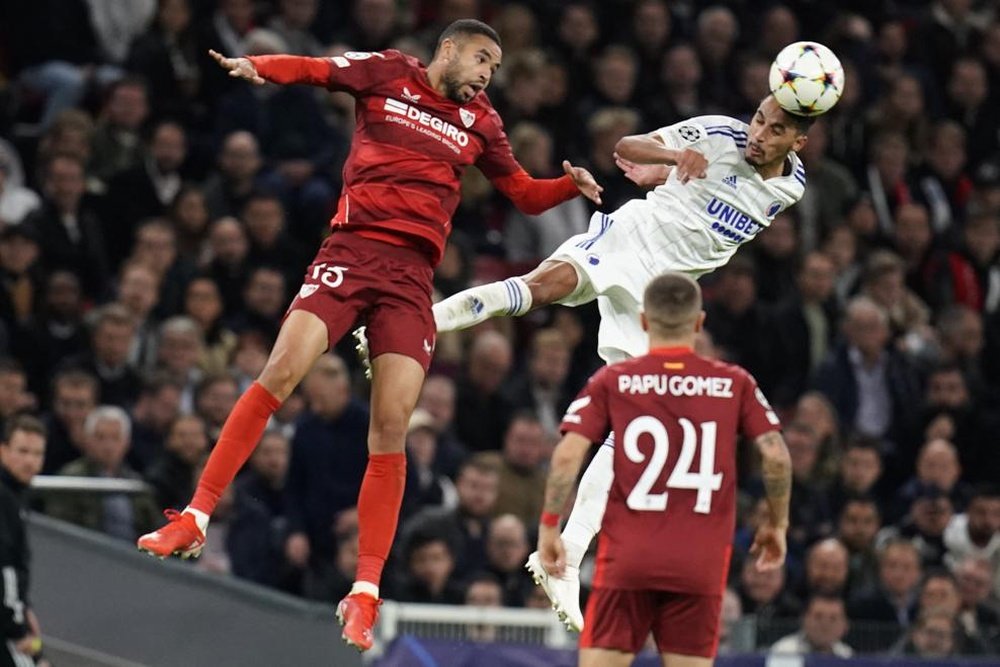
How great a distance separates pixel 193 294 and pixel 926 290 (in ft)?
20.5

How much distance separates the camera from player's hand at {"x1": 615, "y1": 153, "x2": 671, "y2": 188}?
9.68 meters

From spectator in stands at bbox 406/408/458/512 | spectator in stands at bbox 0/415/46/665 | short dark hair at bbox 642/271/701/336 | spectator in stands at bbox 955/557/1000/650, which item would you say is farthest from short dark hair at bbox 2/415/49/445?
spectator in stands at bbox 955/557/1000/650

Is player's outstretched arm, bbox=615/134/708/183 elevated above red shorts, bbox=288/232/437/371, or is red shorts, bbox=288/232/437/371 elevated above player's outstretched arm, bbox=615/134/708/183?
player's outstretched arm, bbox=615/134/708/183

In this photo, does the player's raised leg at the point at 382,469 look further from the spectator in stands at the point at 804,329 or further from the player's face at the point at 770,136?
the spectator in stands at the point at 804,329

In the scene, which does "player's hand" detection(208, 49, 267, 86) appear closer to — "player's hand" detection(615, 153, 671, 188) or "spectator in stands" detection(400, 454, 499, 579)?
"player's hand" detection(615, 153, 671, 188)

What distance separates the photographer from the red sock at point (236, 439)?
368 inches

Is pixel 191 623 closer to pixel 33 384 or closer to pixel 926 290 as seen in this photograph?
pixel 33 384

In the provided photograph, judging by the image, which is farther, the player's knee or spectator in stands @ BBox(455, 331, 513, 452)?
spectator in stands @ BBox(455, 331, 513, 452)

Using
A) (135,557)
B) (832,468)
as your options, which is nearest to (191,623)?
(135,557)

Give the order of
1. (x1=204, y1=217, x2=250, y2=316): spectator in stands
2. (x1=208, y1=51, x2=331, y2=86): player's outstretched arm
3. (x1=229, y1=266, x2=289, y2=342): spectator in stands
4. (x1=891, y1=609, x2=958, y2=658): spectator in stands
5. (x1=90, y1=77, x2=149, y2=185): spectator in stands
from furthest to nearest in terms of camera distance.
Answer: (x1=90, y1=77, x2=149, y2=185): spectator in stands → (x1=204, y1=217, x2=250, y2=316): spectator in stands → (x1=229, y1=266, x2=289, y2=342): spectator in stands → (x1=891, y1=609, x2=958, y2=658): spectator in stands → (x1=208, y1=51, x2=331, y2=86): player's outstretched arm

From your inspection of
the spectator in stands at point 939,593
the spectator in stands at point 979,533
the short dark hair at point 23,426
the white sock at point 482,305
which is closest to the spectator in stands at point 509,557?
the spectator in stands at point 939,593

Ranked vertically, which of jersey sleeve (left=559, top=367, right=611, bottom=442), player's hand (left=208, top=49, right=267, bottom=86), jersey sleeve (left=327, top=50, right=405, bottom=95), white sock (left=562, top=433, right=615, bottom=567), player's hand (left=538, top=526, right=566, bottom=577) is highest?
jersey sleeve (left=327, top=50, right=405, bottom=95)

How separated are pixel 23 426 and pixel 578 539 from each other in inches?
138

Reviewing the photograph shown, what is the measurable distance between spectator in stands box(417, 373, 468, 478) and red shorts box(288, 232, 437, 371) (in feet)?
14.7
